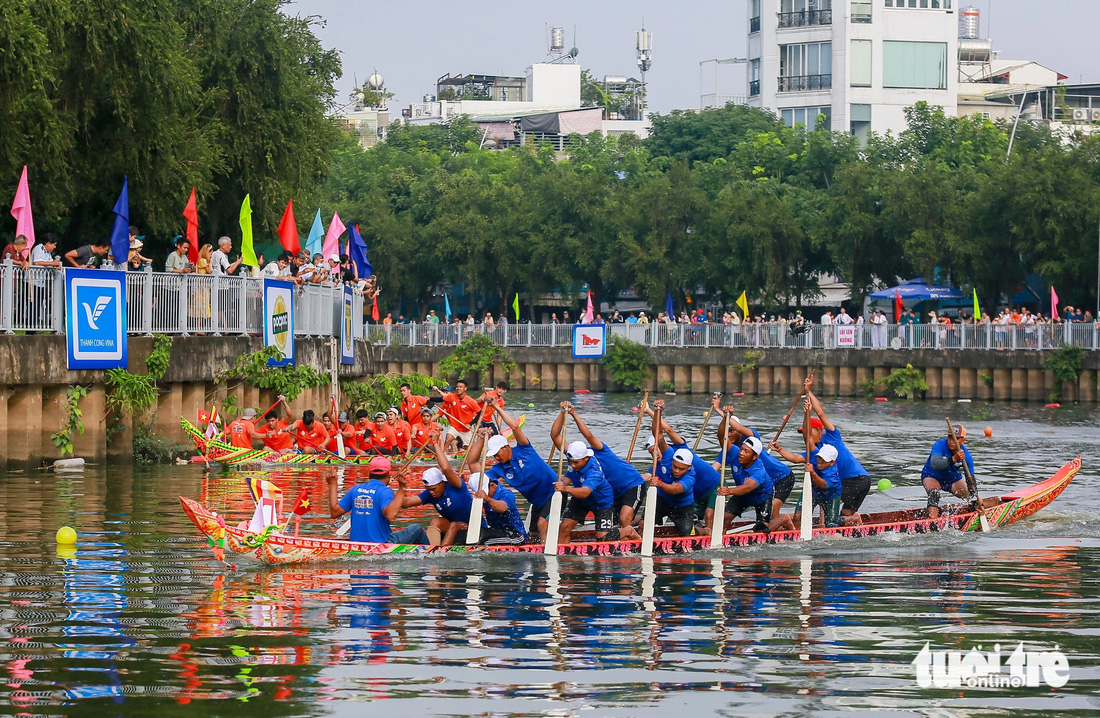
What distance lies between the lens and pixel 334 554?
1591 centimetres

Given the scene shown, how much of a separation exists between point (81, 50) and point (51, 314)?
6924mm

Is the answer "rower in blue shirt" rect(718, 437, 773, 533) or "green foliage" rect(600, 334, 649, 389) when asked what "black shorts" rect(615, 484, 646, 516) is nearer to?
Answer: "rower in blue shirt" rect(718, 437, 773, 533)

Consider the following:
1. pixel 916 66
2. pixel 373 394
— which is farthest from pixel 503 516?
pixel 916 66

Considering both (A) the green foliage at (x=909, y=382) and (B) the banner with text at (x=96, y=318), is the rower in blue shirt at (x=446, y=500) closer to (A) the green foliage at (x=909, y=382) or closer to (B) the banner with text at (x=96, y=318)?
(B) the banner with text at (x=96, y=318)

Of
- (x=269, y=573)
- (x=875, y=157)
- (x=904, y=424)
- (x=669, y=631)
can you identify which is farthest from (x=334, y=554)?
(x=875, y=157)

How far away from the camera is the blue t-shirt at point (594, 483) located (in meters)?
17.4

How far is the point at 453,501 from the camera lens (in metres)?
16.7

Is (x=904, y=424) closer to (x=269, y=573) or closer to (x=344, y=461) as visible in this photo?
(x=344, y=461)

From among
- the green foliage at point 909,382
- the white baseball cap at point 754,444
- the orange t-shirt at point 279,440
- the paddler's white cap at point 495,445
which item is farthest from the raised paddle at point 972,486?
the green foliage at point 909,382

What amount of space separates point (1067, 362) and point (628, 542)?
35.2 meters

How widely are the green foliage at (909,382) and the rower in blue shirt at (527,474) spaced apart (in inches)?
1382

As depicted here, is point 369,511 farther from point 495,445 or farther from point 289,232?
point 289,232

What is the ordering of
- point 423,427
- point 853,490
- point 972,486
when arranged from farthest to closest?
point 423,427, point 972,486, point 853,490

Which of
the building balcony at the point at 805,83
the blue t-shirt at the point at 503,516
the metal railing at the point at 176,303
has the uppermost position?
the building balcony at the point at 805,83
